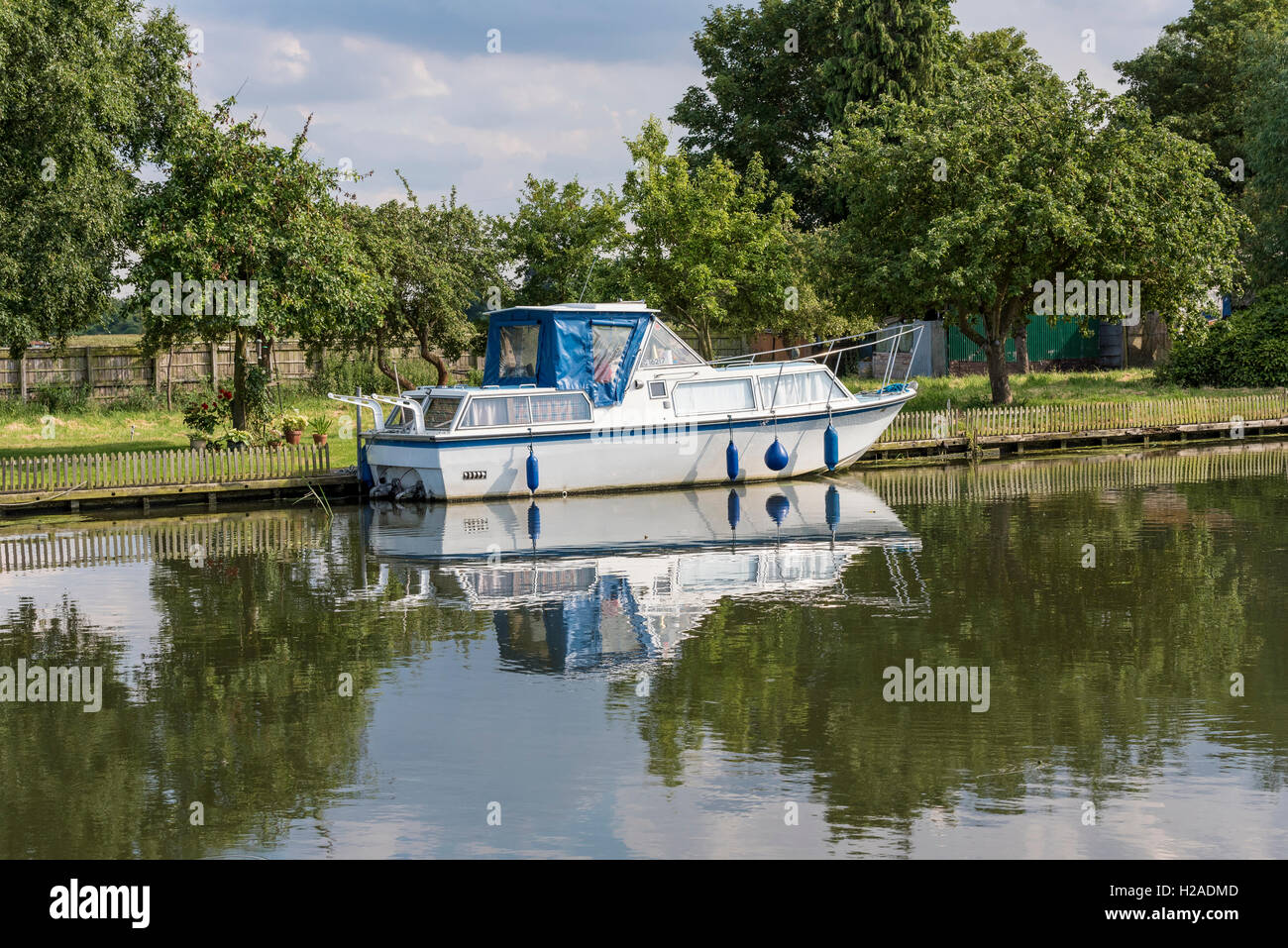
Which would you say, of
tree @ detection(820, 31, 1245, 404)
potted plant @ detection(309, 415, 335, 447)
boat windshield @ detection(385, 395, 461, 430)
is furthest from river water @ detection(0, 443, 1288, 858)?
tree @ detection(820, 31, 1245, 404)

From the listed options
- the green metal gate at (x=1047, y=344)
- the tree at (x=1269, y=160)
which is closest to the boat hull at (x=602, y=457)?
the green metal gate at (x=1047, y=344)

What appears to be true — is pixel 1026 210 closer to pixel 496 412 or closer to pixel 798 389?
pixel 798 389

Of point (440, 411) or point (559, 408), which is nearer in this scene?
point (559, 408)

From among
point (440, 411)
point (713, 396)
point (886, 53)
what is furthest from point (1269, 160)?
point (440, 411)

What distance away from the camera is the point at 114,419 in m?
36.8

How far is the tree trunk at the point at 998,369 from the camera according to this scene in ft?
122

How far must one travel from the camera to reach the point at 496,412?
87.0 feet

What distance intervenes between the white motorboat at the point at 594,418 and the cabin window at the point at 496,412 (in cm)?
2

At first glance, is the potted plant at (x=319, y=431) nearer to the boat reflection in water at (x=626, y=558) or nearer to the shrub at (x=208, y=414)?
the shrub at (x=208, y=414)

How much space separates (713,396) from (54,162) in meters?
14.0

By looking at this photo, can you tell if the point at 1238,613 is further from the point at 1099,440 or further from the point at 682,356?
the point at 1099,440

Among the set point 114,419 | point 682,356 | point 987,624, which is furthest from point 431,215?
point 987,624

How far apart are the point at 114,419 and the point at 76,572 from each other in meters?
18.7

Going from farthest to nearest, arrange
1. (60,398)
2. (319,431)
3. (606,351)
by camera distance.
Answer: (60,398) < (319,431) < (606,351)
